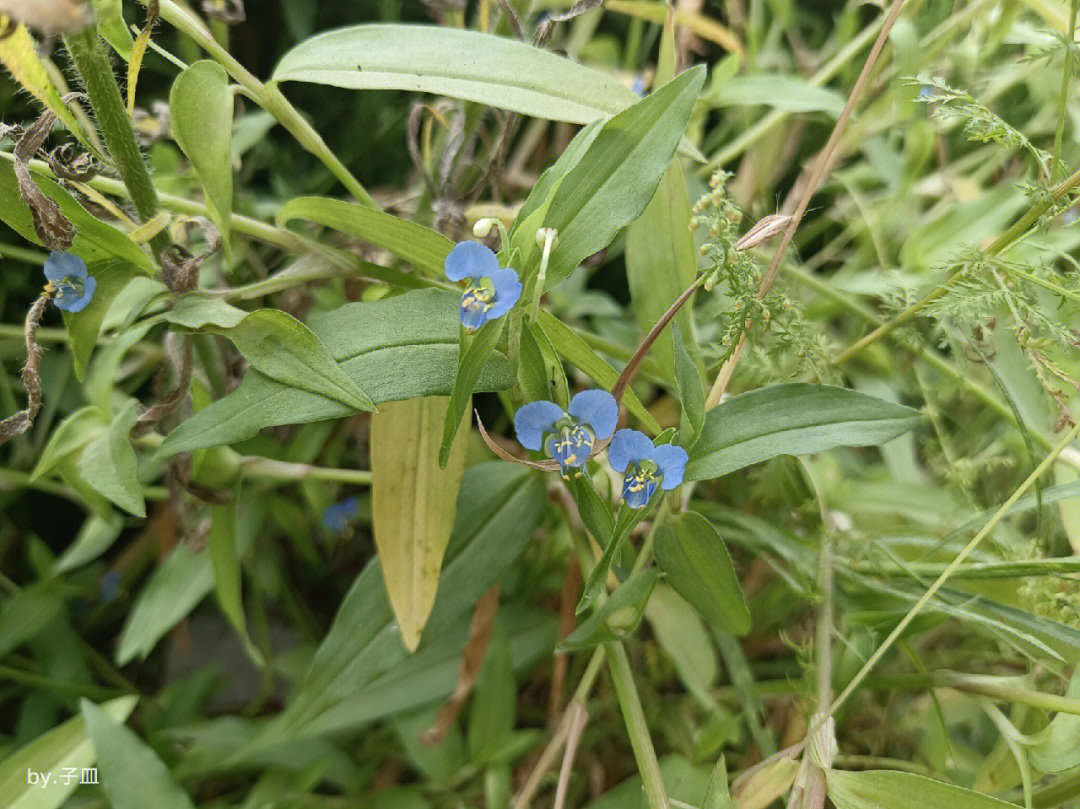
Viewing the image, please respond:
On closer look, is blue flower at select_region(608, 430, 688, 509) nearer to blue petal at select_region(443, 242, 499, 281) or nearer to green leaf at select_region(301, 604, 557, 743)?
blue petal at select_region(443, 242, 499, 281)

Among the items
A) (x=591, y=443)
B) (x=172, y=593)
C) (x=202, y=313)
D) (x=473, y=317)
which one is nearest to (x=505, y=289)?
(x=473, y=317)

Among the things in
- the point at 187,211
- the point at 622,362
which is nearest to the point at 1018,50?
the point at 622,362

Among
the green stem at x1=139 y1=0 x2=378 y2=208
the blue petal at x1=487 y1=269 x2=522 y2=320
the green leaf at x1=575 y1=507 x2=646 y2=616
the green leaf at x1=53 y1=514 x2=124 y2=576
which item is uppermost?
the green stem at x1=139 y1=0 x2=378 y2=208

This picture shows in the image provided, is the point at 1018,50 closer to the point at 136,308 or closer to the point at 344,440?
the point at 344,440

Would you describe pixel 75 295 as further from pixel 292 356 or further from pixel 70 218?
pixel 292 356

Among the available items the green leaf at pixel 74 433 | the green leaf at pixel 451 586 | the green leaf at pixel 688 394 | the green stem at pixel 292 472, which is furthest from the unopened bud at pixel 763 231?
the green leaf at pixel 74 433

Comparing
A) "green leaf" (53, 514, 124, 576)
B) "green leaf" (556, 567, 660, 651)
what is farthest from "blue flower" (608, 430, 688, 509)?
"green leaf" (53, 514, 124, 576)

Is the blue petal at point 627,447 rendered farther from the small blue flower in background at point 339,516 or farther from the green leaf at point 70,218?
the small blue flower in background at point 339,516

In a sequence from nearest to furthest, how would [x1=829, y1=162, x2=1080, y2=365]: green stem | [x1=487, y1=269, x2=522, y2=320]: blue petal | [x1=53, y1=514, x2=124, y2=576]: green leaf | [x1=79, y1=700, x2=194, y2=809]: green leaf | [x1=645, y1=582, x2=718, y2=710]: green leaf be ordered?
[x1=487, y1=269, x2=522, y2=320]: blue petal < [x1=829, y1=162, x2=1080, y2=365]: green stem < [x1=79, y1=700, x2=194, y2=809]: green leaf < [x1=645, y1=582, x2=718, y2=710]: green leaf < [x1=53, y1=514, x2=124, y2=576]: green leaf
